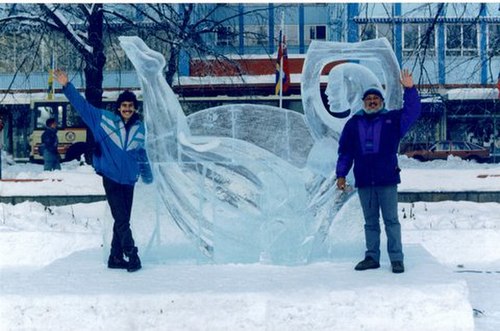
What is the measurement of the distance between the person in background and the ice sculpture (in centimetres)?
1052

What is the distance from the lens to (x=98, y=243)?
970 centimetres

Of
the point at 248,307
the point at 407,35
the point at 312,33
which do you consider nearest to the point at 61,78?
the point at 248,307

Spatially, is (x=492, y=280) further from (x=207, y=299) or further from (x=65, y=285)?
(x=65, y=285)

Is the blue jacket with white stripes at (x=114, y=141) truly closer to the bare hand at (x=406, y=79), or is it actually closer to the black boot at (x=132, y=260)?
the black boot at (x=132, y=260)

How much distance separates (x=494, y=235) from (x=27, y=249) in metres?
6.26

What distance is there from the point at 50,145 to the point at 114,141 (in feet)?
37.4

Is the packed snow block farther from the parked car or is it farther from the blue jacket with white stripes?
the parked car

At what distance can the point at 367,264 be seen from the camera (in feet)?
21.3

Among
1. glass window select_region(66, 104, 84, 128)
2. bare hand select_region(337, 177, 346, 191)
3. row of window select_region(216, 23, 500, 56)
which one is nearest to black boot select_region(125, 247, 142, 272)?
bare hand select_region(337, 177, 346, 191)

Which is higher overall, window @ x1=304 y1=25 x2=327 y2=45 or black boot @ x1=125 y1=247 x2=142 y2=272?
window @ x1=304 y1=25 x2=327 y2=45

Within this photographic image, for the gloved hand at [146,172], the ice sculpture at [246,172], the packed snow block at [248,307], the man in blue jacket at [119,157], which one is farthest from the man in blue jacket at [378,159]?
the man in blue jacket at [119,157]

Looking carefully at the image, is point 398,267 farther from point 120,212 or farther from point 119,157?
point 119,157

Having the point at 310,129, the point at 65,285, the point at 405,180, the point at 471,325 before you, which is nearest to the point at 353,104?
the point at 310,129

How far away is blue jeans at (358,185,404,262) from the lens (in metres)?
6.41
